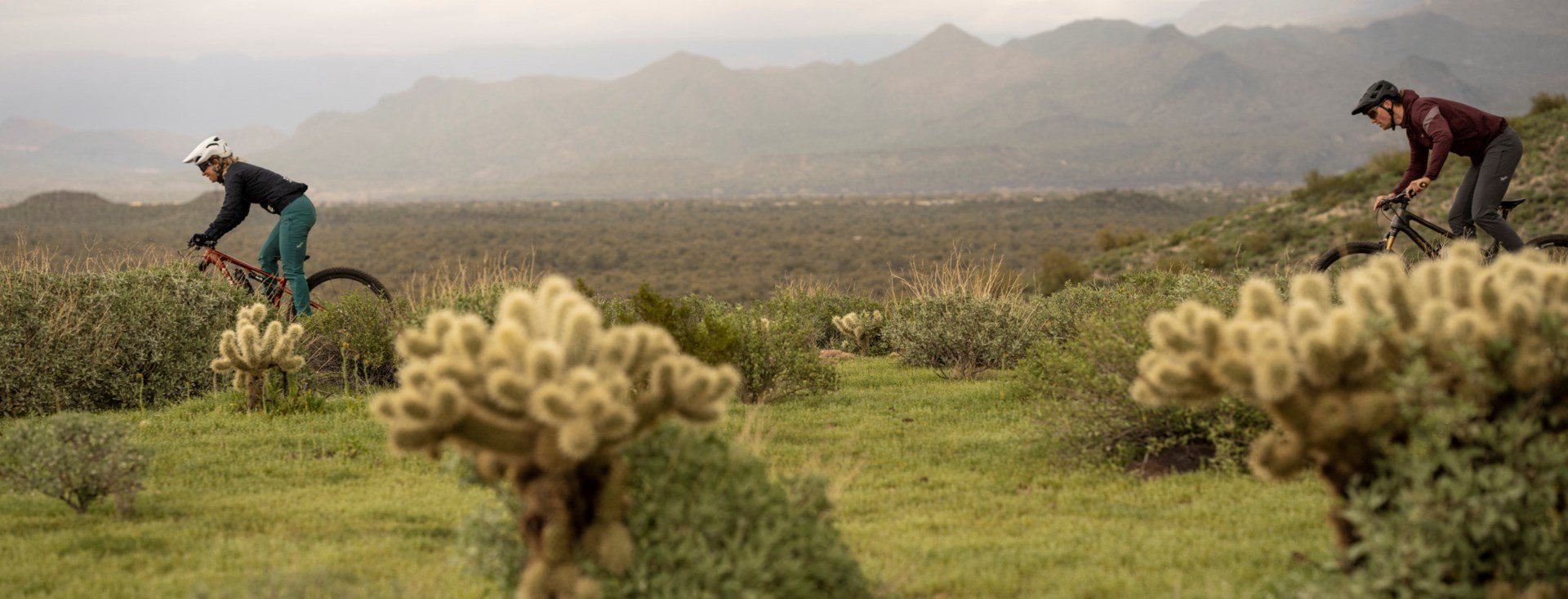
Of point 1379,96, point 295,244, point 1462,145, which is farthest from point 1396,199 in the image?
point 295,244

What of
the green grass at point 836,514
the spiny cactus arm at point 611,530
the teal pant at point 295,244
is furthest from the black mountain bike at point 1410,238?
the teal pant at point 295,244

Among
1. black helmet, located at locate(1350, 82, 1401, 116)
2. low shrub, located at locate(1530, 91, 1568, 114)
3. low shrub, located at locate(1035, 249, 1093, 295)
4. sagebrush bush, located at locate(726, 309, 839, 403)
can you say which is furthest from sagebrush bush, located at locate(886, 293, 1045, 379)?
low shrub, located at locate(1530, 91, 1568, 114)

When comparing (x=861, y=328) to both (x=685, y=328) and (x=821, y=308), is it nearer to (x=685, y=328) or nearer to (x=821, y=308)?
(x=821, y=308)

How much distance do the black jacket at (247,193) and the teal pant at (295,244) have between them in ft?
0.37

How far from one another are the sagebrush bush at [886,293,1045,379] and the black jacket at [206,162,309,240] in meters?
6.37

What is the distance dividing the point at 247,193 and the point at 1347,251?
1010 centimetres

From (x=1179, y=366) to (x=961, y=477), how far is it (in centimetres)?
337

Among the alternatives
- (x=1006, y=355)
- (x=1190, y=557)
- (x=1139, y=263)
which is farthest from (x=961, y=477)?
(x=1139, y=263)

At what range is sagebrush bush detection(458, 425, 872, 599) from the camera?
4.34m

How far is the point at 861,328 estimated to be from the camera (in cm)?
1529

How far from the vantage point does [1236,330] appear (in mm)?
4297

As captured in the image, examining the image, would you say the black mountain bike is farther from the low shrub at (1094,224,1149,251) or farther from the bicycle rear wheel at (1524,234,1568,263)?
the low shrub at (1094,224,1149,251)

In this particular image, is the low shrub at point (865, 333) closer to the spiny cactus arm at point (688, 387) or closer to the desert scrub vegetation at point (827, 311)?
the desert scrub vegetation at point (827, 311)

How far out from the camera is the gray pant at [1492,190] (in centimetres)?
985
